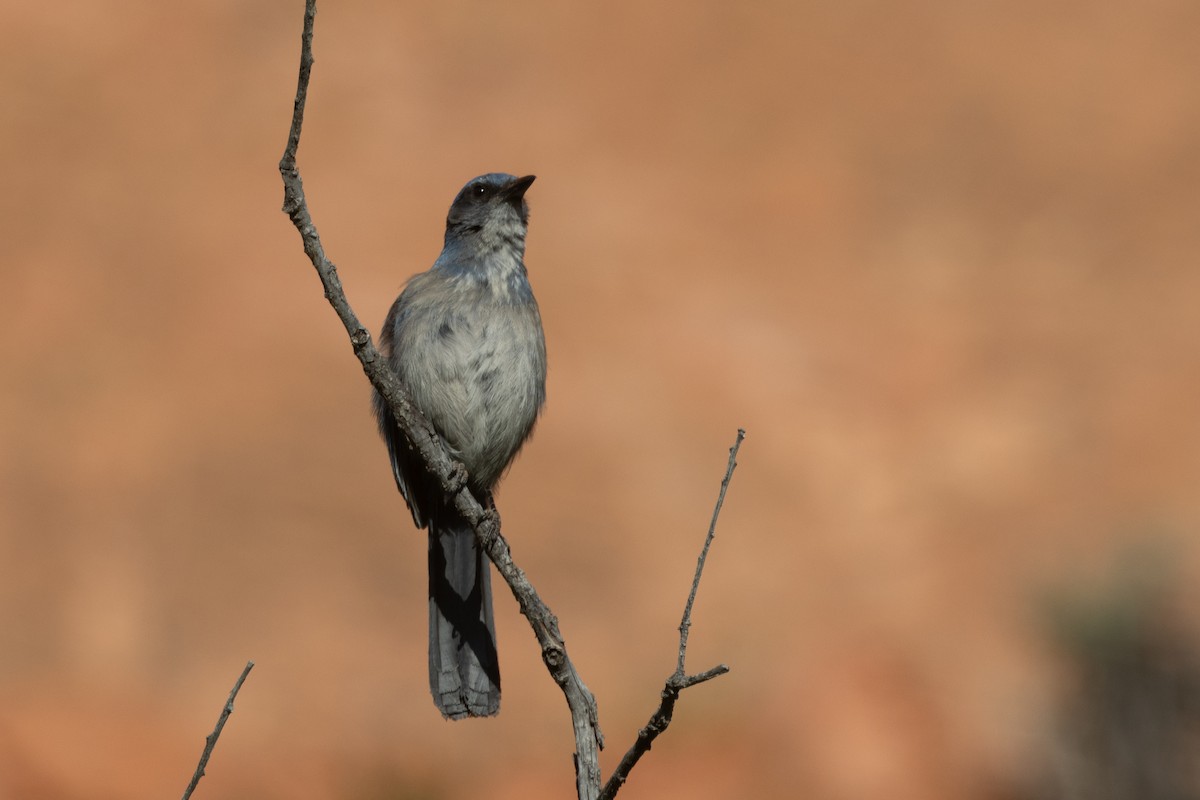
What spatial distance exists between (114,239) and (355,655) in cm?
613

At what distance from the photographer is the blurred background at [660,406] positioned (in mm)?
13766

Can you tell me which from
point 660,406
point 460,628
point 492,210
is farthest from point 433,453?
point 660,406

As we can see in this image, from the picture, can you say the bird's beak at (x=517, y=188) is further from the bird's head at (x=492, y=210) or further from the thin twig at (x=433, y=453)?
the thin twig at (x=433, y=453)

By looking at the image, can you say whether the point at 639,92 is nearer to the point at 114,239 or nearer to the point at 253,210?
the point at 253,210

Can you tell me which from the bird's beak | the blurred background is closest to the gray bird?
the bird's beak

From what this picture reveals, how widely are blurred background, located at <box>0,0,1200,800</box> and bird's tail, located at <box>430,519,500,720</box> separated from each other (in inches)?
316

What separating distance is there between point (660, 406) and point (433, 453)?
11113mm

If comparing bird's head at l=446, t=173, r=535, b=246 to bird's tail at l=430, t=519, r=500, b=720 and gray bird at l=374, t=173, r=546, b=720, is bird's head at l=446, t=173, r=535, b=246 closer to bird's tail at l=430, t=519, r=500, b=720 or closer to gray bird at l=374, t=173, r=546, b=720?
gray bird at l=374, t=173, r=546, b=720

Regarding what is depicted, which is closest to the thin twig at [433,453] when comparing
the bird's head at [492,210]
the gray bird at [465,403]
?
the gray bird at [465,403]

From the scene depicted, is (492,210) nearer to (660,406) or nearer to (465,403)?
(465,403)

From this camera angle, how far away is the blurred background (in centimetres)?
1377

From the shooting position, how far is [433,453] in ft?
15.7

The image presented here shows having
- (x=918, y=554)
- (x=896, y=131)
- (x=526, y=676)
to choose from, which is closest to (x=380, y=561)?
(x=526, y=676)

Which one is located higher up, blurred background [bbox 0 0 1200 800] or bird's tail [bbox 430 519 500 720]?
blurred background [bbox 0 0 1200 800]
